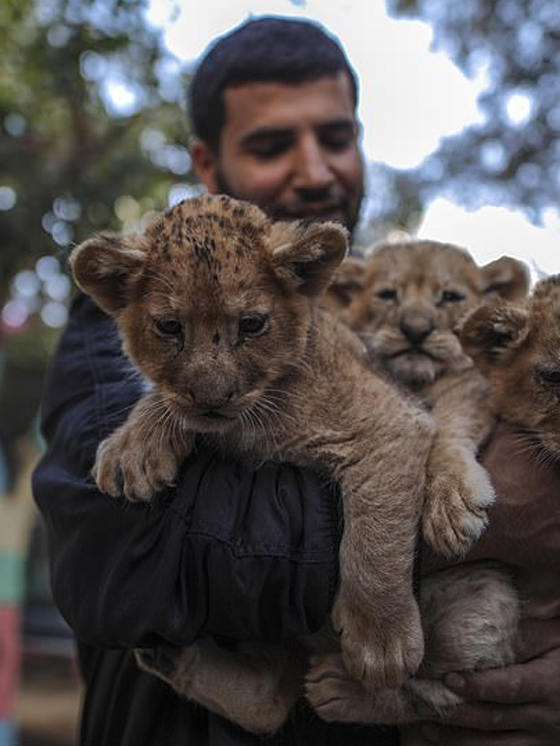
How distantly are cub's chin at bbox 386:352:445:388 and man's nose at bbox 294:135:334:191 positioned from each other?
106 centimetres

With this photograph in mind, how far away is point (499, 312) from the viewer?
3.33m

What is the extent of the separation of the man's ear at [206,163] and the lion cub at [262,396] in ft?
4.92

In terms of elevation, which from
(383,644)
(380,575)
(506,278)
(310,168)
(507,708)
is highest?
(310,168)

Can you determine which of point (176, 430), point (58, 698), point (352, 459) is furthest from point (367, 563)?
point (58, 698)

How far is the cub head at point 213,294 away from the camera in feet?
9.46

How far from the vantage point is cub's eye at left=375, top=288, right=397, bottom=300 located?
166 inches

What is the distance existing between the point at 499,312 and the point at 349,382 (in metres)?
0.70

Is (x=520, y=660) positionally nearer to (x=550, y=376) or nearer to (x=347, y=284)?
(x=550, y=376)

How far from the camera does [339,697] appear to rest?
9.48ft

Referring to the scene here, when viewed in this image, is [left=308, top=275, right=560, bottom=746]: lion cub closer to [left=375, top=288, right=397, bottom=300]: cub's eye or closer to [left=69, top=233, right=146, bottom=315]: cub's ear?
[left=375, top=288, right=397, bottom=300]: cub's eye

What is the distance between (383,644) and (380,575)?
0.77 ft

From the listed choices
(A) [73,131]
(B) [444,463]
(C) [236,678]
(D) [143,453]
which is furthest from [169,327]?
(A) [73,131]

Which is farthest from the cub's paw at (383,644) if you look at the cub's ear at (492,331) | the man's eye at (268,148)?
the man's eye at (268,148)

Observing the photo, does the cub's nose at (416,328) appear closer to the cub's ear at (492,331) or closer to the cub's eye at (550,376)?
the cub's ear at (492,331)
